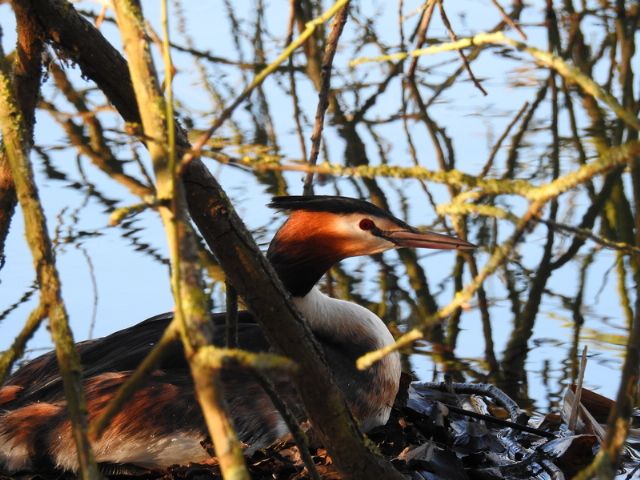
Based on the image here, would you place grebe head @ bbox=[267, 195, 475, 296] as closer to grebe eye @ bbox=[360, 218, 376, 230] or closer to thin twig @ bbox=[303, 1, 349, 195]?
grebe eye @ bbox=[360, 218, 376, 230]

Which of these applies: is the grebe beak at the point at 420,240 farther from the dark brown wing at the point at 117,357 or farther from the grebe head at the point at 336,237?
the dark brown wing at the point at 117,357

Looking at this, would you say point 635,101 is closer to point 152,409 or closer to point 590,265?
point 590,265

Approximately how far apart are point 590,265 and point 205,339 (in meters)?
4.78

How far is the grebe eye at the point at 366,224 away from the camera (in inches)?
171

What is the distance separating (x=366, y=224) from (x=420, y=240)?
220 millimetres

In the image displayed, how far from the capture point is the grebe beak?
14.2 ft

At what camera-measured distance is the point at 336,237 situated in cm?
438

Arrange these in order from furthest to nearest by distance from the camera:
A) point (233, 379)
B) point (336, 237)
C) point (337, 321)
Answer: point (337, 321)
point (336, 237)
point (233, 379)

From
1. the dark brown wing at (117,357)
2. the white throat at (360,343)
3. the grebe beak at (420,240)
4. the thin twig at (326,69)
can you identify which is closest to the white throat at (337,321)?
the white throat at (360,343)

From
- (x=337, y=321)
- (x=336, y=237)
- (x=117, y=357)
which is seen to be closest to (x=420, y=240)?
(x=336, y=237)

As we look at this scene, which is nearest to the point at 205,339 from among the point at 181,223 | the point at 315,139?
the point at 181,223

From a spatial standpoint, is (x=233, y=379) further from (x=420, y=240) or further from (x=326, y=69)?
(x=326, y=69)

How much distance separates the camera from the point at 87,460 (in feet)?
6.86

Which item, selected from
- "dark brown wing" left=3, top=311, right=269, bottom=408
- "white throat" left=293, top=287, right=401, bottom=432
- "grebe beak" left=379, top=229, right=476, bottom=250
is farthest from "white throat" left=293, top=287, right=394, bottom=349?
"grebe beak" left=379, top=229, right=476, bottom=250
